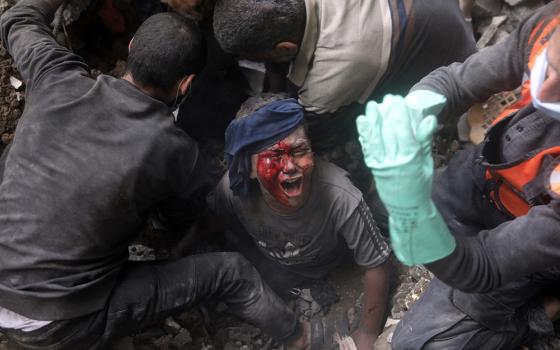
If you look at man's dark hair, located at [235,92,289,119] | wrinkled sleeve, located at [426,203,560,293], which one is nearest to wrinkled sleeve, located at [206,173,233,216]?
man's dark hair, located at [235,92,289,119]

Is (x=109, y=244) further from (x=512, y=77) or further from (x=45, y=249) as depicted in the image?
(x=512, y=77)

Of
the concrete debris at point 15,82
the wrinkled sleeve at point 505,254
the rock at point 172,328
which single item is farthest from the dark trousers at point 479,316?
the concrete debris at point 15,82

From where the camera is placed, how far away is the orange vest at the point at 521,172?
6.28ft

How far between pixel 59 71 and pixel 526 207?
7.96 feet

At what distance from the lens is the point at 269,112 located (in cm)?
252

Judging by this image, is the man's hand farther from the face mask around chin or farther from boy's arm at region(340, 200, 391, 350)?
the face mask around chin

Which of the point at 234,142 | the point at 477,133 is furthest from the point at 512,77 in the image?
the point at 477,133

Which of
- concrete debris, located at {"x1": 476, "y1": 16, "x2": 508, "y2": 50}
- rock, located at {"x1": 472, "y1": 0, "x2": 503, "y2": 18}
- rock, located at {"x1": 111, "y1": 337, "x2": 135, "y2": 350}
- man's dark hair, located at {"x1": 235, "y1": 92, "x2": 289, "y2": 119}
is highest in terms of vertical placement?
man's dark hair, located at {"x1": 235, "y1": 92, "x2": 289, "y2": 119}

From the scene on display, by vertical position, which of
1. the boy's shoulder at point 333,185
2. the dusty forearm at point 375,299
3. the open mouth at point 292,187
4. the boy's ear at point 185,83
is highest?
the boy's ear at point 185,83

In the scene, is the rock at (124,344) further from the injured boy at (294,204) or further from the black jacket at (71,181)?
the injured boy at (294,204)

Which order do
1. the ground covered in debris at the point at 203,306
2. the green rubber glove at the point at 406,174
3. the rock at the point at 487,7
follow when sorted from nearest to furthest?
the green rubber glove at the point at 406,174 < the ground covered in debris at the point at 203,306 < the rock at the point at 487,7

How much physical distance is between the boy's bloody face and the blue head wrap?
4cm

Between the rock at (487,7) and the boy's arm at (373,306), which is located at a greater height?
the rock at (487,7)

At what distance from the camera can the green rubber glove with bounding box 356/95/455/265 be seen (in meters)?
1.59
